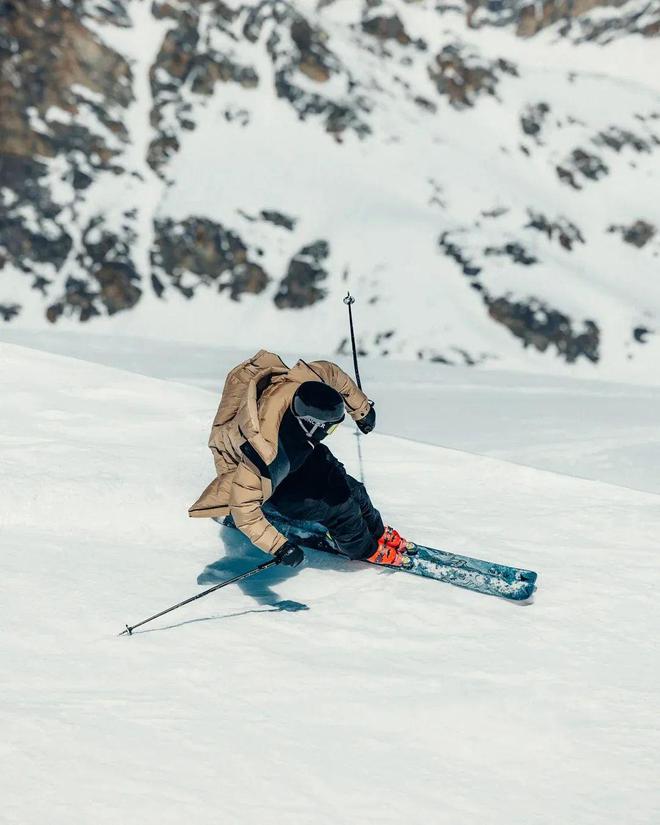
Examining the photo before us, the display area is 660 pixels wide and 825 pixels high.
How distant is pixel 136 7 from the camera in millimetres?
58000

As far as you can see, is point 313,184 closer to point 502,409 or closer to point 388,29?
point 388,29

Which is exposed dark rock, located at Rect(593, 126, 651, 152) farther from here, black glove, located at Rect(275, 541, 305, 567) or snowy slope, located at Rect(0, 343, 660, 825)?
black glove, located at Rect(275, 541, 305, 567)

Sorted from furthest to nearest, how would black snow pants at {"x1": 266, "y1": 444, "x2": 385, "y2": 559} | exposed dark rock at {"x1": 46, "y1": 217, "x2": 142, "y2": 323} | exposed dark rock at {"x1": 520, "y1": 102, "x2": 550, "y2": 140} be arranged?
1. exposed dark rock at {"x1": 520, "y1": 102, "x2": 550, "y2": 140}
2. exposed dark rock at {"x1": 46, "y1": 217, "x2": 142, "y2": 323}
3. black snow pants at {"x1": 266, "y1": 444, "x2": 385, "y2": 559}

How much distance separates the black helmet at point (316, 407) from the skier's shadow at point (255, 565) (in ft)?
3.60

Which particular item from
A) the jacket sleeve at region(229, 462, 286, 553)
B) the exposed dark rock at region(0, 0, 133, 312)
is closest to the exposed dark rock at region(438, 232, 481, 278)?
the exposed dark rock at region(0, 0, 133, 312)

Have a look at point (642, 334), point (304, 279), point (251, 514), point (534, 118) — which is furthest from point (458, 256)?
point (251, 514)

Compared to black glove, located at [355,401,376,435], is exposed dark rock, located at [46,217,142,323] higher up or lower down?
higher up

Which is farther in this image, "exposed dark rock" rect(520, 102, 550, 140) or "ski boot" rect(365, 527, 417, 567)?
"exposed dark rock" rect(520, 102, 550, 140)

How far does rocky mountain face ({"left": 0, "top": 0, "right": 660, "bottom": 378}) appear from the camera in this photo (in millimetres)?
44594

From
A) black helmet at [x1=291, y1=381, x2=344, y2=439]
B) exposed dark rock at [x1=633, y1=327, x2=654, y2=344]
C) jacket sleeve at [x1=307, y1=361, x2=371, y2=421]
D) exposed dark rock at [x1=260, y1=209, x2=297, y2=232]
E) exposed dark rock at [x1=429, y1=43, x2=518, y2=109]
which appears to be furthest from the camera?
exposed dark rock at [x1=429, y1=43, x2=518, y2=109]

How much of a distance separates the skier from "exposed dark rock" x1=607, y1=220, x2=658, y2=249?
4771cm

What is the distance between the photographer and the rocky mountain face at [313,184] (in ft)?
146

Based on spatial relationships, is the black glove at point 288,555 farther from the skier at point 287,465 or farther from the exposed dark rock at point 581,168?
the exposed dark rock at point 581,168

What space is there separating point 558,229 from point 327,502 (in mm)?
46499
